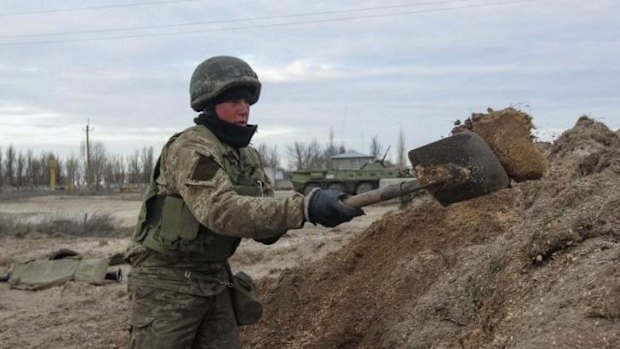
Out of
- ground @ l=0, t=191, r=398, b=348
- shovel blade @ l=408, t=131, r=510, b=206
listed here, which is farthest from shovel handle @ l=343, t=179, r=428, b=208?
ground @ l=0, t=191, r=398, b=348

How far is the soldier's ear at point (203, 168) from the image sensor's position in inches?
114

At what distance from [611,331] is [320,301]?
2876 millimetres

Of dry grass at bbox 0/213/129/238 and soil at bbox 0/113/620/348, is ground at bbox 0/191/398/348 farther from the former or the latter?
dry grass at bbox 0/213/129/238

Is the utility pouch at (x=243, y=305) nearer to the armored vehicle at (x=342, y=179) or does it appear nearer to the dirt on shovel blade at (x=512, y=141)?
the dirt on shovel blade at (x=512, y=141)

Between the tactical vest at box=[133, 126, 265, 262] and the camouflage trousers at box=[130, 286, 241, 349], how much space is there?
8.0 inches

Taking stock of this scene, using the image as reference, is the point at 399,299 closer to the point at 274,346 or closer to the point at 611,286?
the point at 274,346

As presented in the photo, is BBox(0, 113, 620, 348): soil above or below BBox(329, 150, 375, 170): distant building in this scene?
below

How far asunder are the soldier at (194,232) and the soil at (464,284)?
1.15 m

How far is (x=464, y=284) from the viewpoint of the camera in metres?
4.05

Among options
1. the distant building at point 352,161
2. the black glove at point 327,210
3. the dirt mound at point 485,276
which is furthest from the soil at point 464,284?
the distant building at point 352,161

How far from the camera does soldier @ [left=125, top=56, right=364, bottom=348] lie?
3113mm

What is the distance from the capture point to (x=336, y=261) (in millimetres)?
5691

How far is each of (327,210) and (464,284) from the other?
177 cm

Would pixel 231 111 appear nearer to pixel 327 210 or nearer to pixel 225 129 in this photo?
pixel 225 129
